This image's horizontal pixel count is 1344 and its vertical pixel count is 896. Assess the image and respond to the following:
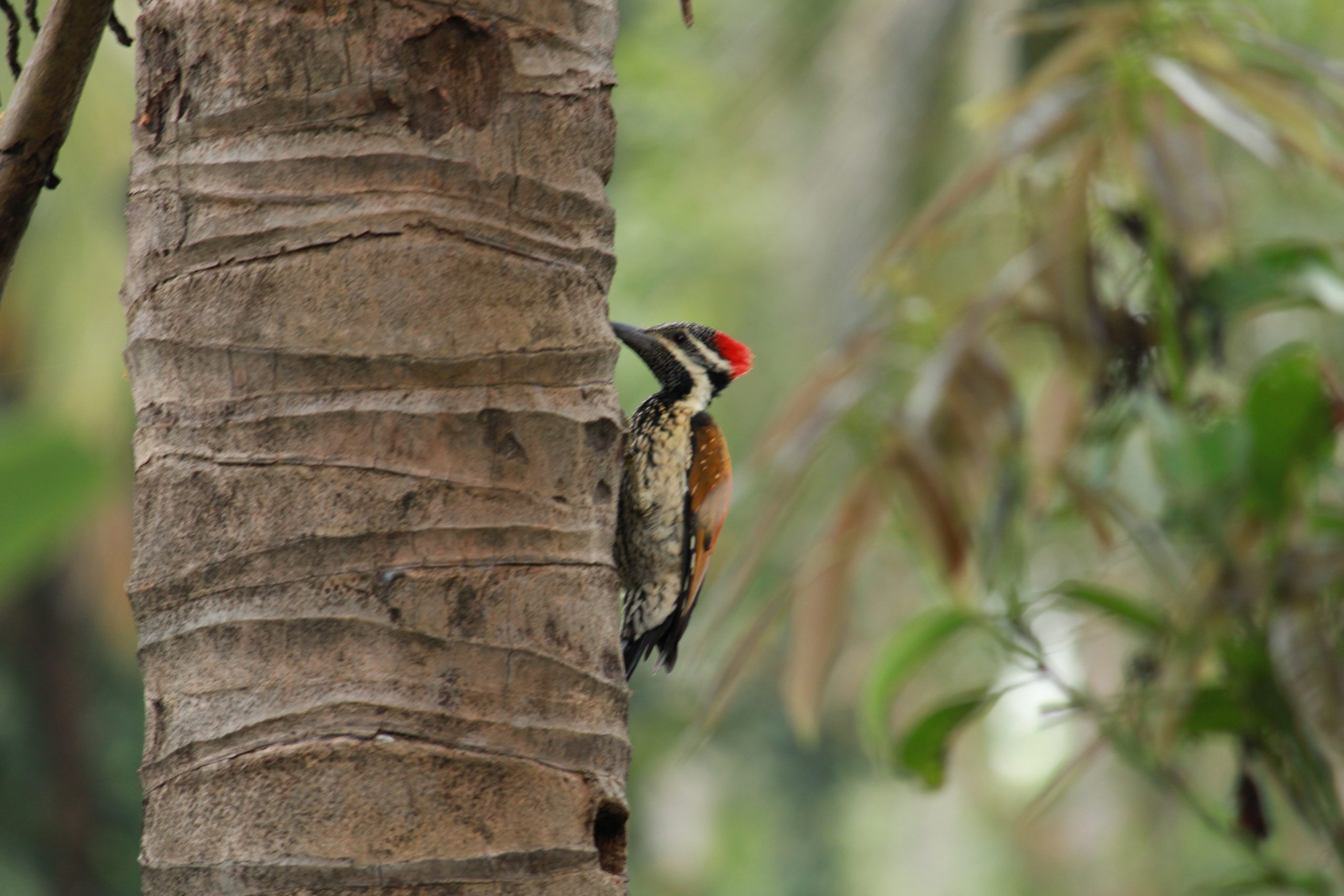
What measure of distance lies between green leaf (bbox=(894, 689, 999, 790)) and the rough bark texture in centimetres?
170

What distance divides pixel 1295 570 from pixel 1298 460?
0.26m

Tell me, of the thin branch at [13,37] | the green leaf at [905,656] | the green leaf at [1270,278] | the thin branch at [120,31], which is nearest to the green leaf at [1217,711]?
the green leaf at [905,656]

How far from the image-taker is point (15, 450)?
295 centimetres

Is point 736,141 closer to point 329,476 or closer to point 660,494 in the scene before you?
point 660,494

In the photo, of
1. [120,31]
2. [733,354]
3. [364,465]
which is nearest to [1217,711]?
[733,354]

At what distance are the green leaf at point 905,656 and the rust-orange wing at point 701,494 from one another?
1.71 ft

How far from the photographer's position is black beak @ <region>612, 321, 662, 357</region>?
3.19 metres

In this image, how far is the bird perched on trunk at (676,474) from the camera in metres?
3.37

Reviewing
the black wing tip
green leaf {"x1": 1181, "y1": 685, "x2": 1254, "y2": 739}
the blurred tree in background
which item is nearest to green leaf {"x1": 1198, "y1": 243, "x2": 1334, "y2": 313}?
the blurred tree in background

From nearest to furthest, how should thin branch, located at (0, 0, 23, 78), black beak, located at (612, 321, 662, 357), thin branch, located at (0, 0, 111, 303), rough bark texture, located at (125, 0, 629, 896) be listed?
Result: rough bark texture, located at (125, 0, 629, 896), thin branch, located at (0, 0, 111, 303), thin branch, located at (0, 0, 23, 78), black beak, located at (612, 321, 662, 357)

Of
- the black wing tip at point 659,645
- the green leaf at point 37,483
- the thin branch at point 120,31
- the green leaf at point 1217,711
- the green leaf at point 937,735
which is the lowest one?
the green leaf at point 937,735

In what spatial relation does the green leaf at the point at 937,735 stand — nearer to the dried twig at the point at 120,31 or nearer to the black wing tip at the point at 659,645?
the black wing tip at the point at 659,645

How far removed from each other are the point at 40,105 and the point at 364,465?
2.26ft

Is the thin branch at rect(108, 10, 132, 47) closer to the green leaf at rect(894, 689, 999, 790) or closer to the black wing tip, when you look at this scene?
the black wing tip
